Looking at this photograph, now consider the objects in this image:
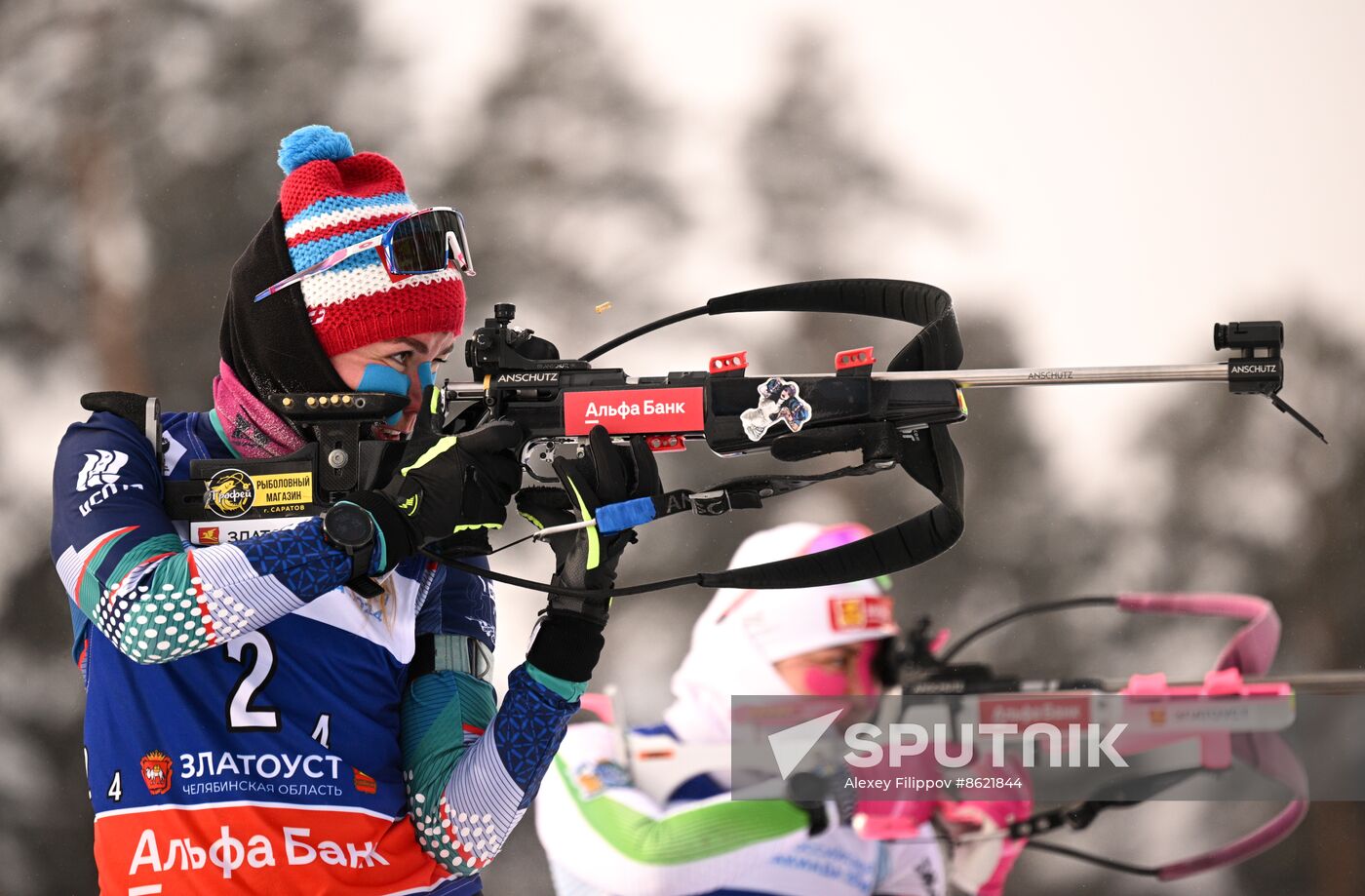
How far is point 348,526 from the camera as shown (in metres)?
1.17

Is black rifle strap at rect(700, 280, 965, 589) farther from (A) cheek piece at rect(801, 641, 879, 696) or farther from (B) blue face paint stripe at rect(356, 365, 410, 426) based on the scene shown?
(A) cheek piece at rect(801, 641, 879, 696)

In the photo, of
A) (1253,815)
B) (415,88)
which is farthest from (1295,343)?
(415,88)

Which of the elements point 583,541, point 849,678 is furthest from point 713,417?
point 849,678

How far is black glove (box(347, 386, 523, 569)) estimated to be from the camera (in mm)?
1206

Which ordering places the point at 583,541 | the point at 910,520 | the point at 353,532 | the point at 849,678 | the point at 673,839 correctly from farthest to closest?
the point at 849,678 → the point at 673,839 → the point at 910,520 → the point at 583,541 → the point at 353,532

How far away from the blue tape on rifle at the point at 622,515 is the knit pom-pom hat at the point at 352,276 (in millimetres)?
285

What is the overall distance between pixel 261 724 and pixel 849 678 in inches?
67.4

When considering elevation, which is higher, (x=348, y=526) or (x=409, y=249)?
(x=409, y=249)

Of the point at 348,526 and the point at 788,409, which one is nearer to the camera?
the point at 348,526

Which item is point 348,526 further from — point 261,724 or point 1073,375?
point 1073,375

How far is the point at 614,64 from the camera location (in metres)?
4.66

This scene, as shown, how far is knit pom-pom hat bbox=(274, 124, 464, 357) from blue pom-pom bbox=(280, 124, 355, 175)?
13 millimetres

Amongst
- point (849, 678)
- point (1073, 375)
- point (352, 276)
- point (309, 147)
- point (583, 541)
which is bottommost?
point (849, 678)

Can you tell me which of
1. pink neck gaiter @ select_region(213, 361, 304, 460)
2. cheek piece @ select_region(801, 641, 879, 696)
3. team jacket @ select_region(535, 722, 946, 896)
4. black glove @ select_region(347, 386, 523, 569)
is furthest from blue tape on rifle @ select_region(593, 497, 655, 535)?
cheek piece @ select_region(801, 641, 879, 696)
